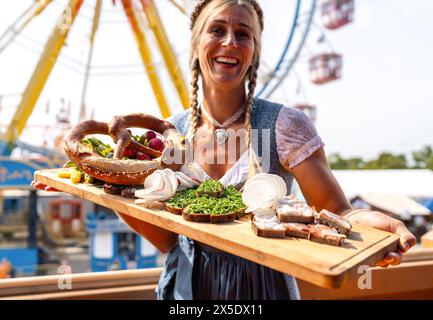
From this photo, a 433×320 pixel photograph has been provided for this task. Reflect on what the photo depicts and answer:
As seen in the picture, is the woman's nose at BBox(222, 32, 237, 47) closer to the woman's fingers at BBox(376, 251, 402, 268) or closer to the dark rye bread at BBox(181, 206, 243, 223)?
the dark rye bread at BBox(181, 206, 243, 223)

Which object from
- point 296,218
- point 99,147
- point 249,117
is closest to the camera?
point 296,218

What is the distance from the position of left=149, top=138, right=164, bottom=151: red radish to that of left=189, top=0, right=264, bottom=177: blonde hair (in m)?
0.10

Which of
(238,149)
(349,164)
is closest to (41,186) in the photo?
(238,149)

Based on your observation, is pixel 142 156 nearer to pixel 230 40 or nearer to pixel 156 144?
pixel 156 144

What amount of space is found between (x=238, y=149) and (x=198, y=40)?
328 millimetres

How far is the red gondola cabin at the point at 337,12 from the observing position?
11.6 m

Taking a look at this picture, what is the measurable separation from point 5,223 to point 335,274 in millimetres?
A: 11289

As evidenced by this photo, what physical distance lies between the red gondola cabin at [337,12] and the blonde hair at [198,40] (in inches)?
449

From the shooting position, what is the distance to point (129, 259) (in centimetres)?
1012

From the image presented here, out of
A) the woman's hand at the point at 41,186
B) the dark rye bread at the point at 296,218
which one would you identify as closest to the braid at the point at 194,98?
the dark rye bread at the point at 296,218

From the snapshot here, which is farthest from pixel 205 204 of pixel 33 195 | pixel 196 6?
pixel 33 195

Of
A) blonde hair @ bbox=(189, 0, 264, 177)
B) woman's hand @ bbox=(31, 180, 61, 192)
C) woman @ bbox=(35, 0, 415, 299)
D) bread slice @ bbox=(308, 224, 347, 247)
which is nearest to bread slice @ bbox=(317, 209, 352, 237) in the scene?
bread slice @ bbox=(308, 224, 347, 247)

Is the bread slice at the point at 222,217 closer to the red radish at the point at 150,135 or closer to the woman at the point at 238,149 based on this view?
the woman at the point at 238,149

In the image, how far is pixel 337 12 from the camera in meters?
11.8
